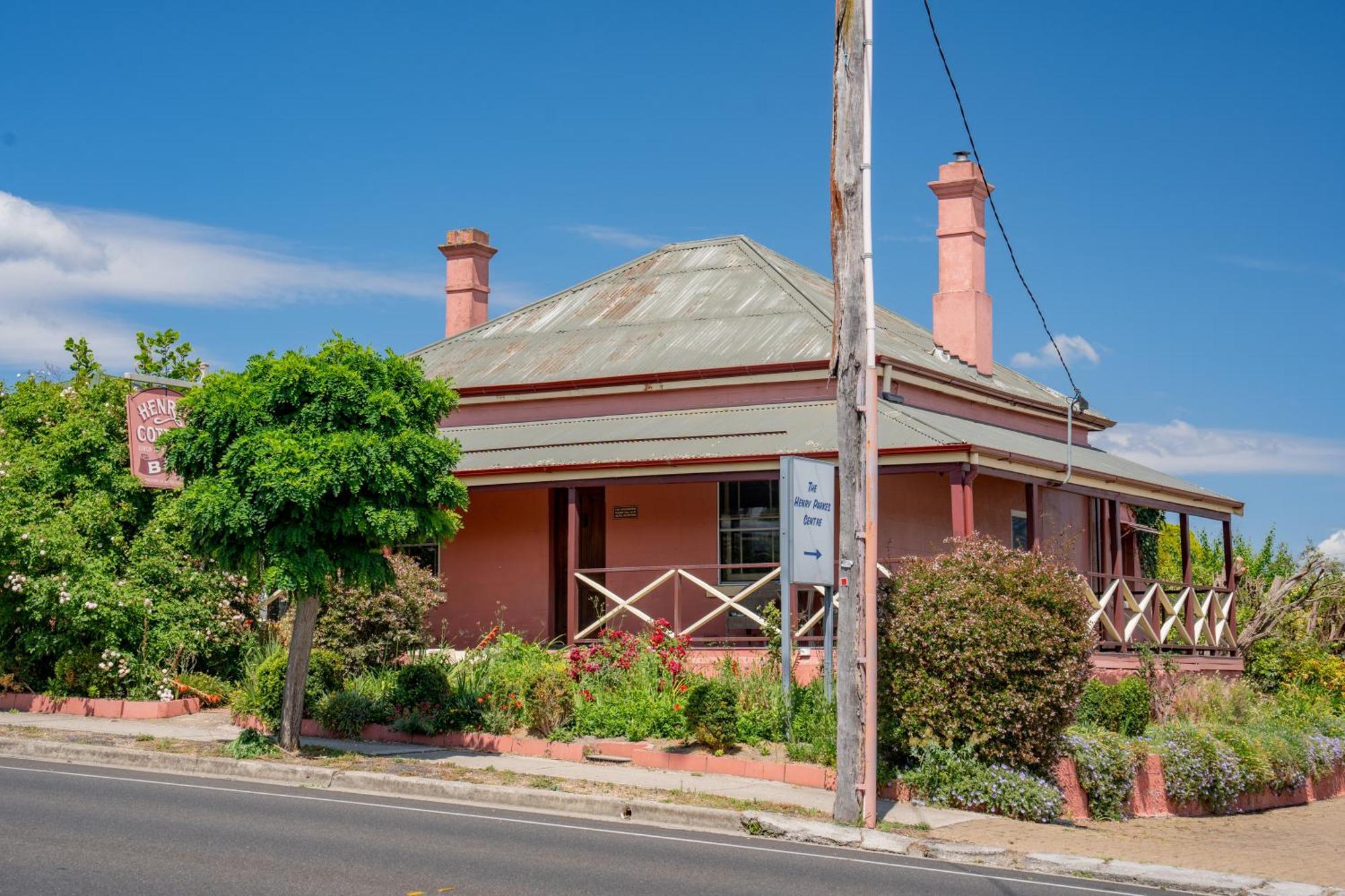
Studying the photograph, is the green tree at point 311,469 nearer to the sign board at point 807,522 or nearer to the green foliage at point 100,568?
the sign board at point 807,522

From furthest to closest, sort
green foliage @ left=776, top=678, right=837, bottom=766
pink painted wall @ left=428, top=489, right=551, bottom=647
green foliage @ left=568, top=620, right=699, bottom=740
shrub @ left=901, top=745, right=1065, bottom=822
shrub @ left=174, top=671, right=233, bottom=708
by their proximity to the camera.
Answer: pink painted wall @ left=428, top=489, right=551, bottom=647, shrub @ left=174, top=671, right=233, bottom=708, green foliage @ left=568, top=620, right=699, bottom=740, green foliage @ left=776, top=678, right=837, bottom=766, shrub @ left=901, top=745, right=1065, bottom=822

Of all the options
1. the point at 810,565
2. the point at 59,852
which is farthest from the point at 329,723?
the point at 59,852

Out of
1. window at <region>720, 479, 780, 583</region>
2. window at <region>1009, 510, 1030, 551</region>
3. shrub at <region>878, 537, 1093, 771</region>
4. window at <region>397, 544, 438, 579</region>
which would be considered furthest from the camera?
window at <region>1009, 510, 1030, 551</region>

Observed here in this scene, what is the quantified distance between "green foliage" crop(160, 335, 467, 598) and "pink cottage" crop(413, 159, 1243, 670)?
13.1ft

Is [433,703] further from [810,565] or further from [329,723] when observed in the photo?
[810,565]

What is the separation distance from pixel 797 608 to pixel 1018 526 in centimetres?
517

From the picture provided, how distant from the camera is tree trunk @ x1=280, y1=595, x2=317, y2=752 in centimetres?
1356

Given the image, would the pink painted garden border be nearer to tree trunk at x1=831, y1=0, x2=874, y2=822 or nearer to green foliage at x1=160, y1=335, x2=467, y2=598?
tree trunk at x1=831, y1=0, x2=874, y2=822

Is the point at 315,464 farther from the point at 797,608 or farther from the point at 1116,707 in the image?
the point at 1116,707

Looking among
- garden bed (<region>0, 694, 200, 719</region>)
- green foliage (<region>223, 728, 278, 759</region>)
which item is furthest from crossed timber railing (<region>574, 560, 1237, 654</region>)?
garden bed (<region>0, 694, 200, 719</region>)

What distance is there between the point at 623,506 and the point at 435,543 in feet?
9.49

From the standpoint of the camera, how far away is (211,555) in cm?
1358

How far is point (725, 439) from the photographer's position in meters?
17.9

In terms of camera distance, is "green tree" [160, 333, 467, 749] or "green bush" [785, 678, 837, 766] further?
"green bush" [785, 678, 837, 766]
